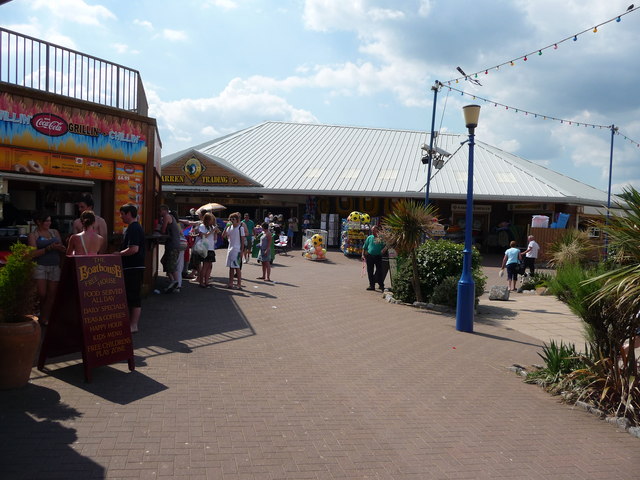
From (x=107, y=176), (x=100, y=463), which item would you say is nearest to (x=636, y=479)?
(x=100, y=463)

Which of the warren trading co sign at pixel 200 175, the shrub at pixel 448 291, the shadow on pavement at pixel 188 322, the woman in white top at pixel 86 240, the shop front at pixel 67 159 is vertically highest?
the warren trading co sign at pixel 200 175

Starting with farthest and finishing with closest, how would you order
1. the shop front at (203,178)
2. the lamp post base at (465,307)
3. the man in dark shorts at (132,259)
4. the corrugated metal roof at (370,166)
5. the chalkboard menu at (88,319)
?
the shop front at (203,178) < the corrugated metal roof at (370,166) < the lamp post base at (465,307) < the man in dark shorts at (132,259) < the chalkboard menu at (88,319)

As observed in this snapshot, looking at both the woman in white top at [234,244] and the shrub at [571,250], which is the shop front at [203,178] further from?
the woman in white top at [234,244]

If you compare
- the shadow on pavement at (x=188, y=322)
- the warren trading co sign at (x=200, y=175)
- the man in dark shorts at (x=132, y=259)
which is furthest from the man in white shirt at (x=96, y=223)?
the warren trading co sign at (x=200, y=175)

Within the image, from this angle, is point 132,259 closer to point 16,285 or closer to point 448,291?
point 16,285

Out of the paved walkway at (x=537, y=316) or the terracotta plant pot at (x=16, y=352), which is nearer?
the terracotta plant pot at (x=16, y=352)

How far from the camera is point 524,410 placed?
5.86 meters

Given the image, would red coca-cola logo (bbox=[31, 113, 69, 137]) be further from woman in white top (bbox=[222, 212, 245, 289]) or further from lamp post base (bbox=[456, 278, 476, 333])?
lamp post base (bbox=[456, 278, 476, 333])

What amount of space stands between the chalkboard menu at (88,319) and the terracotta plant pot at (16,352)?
1.65 ft

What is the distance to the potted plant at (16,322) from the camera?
509 centimetres

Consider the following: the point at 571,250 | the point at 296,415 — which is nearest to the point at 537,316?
the point at 571,250

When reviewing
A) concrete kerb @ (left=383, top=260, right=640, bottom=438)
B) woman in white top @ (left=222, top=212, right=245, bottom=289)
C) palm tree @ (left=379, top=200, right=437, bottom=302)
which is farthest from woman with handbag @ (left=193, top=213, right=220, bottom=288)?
concrete kerb @ (left=383, top=260, right=640, bottom=438)

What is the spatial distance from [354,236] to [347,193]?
4.25 meters

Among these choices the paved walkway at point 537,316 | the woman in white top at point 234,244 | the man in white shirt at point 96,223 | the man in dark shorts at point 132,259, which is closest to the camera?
the man in dark shorts at point 132,259
